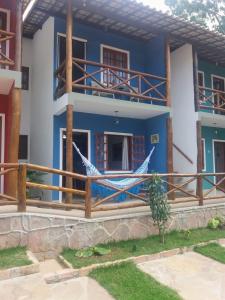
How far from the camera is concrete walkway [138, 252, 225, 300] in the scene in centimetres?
426

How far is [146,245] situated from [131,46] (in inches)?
281

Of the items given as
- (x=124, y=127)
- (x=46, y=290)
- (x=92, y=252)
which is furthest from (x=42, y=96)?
(x=46, y=290)

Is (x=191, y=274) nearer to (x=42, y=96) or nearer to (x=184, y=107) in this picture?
(x=184, y=107)

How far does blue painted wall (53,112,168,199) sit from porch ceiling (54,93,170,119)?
0.21 meters

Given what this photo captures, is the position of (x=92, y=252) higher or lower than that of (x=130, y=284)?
higher

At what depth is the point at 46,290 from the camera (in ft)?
13.0

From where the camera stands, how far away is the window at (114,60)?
953 centimetres

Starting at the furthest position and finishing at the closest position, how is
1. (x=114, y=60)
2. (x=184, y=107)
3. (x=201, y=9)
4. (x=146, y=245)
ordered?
1. (x=201, y=9)
2. (x=184, y=107)
3. (x=114, y=60)
4. (x=146, y=245)

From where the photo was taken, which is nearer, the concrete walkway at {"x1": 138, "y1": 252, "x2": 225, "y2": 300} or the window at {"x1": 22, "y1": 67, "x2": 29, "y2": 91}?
the concrete walkway at {"x1": 138, "y1": 252, "x2": 225, "y2": 300}

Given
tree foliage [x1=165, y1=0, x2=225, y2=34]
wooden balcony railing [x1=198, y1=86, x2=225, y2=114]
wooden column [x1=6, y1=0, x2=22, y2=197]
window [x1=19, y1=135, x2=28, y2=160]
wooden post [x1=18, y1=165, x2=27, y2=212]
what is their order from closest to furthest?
wooden post [x1=18, y1=165, x2=27, y2=212]
wooden column [x1=6, y1=0, x2=22, y2=197]
window [x1=19, y1=135, x2=28, y2=160]
wooden balcony railing [x1=198, y1=86, x2=225, y2=114]
tree foliage [x1=165, y1=0, x2=225, y2=34]

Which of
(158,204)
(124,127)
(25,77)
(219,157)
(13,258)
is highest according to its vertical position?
(25,77)

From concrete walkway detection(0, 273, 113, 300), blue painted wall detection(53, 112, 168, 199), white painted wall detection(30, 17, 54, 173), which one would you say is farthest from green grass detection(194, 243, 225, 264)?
white painted wall detection(30, 17, 54, 173)

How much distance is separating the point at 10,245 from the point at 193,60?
8.10 metres

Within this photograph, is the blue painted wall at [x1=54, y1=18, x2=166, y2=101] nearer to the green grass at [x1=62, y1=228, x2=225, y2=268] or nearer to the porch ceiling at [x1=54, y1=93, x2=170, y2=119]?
the porch ceiling at [x1=54, y1=93, x2=170, y2=119]
